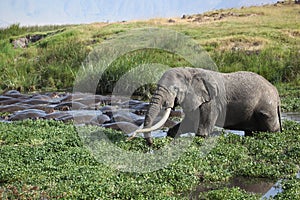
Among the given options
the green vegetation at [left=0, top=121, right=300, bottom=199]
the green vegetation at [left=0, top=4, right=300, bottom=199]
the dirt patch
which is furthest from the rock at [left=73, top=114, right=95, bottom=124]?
the dirt patch

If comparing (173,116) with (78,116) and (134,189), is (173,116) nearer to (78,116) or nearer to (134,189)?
(78,116)

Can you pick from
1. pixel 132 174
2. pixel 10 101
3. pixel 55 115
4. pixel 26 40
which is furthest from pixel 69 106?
pixel 26 40

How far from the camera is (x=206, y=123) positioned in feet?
38.6

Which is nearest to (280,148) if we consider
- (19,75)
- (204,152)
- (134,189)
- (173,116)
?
(204,152)

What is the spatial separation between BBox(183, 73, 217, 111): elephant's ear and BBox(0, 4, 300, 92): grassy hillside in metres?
12.0

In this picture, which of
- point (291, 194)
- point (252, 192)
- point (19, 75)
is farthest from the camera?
point (19, 75)

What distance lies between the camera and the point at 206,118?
11.7 m

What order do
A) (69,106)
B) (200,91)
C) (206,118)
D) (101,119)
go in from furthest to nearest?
(69,106)
(101,119)
(206,118)
(200,91)

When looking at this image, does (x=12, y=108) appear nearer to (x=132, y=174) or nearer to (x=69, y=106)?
(x=69, y=106)

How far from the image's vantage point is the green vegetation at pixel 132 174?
8367 millimetres

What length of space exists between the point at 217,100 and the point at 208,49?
80.1 feet

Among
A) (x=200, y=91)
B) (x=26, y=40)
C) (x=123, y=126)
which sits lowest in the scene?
(x=26, y=40)

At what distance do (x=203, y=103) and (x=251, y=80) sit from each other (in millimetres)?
1711

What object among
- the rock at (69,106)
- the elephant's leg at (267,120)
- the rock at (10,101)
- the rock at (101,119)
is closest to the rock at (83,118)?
the rock at (101,119)
